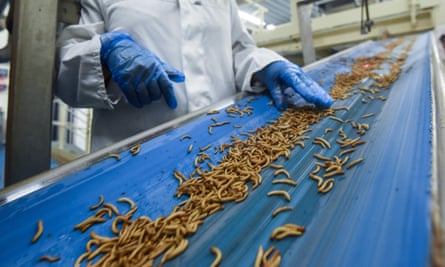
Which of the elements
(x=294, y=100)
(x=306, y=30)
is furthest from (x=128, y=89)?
(x=306, y=30)

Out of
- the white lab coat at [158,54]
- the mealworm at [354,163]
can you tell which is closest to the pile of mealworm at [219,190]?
the mealworm at [354,163]

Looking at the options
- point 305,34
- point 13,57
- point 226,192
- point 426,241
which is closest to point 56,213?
point 226,192

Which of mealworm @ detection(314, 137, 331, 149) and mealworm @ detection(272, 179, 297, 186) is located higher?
mealworm @ detection(314, 137, 331, 149)

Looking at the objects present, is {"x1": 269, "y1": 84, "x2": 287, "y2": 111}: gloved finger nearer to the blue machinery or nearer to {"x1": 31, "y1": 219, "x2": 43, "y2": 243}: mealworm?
the blue machinery

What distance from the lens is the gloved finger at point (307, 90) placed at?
145 cm

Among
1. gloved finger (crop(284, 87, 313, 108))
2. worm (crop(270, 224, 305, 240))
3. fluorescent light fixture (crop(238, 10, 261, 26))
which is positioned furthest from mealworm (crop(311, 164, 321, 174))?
fluorescent light fixture (crop(238, 10, 261, 26))

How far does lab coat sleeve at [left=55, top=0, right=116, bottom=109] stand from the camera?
3.93ft

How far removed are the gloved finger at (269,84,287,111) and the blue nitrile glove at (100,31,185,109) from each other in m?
0.60

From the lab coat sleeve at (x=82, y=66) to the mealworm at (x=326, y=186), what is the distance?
104 centimetres

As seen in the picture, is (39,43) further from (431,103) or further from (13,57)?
→ (431,103)

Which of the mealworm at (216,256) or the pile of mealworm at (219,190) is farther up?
the pile of mealworm at (219,190)

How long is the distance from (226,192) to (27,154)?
2.88 ft

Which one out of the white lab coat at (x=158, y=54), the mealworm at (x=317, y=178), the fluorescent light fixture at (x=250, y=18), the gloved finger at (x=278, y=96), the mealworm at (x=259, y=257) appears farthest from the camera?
the fluorescent light fixture at (x=250, y=18)

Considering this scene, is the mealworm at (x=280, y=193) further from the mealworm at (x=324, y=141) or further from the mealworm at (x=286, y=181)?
the mealworm at (x=324, y=141)
